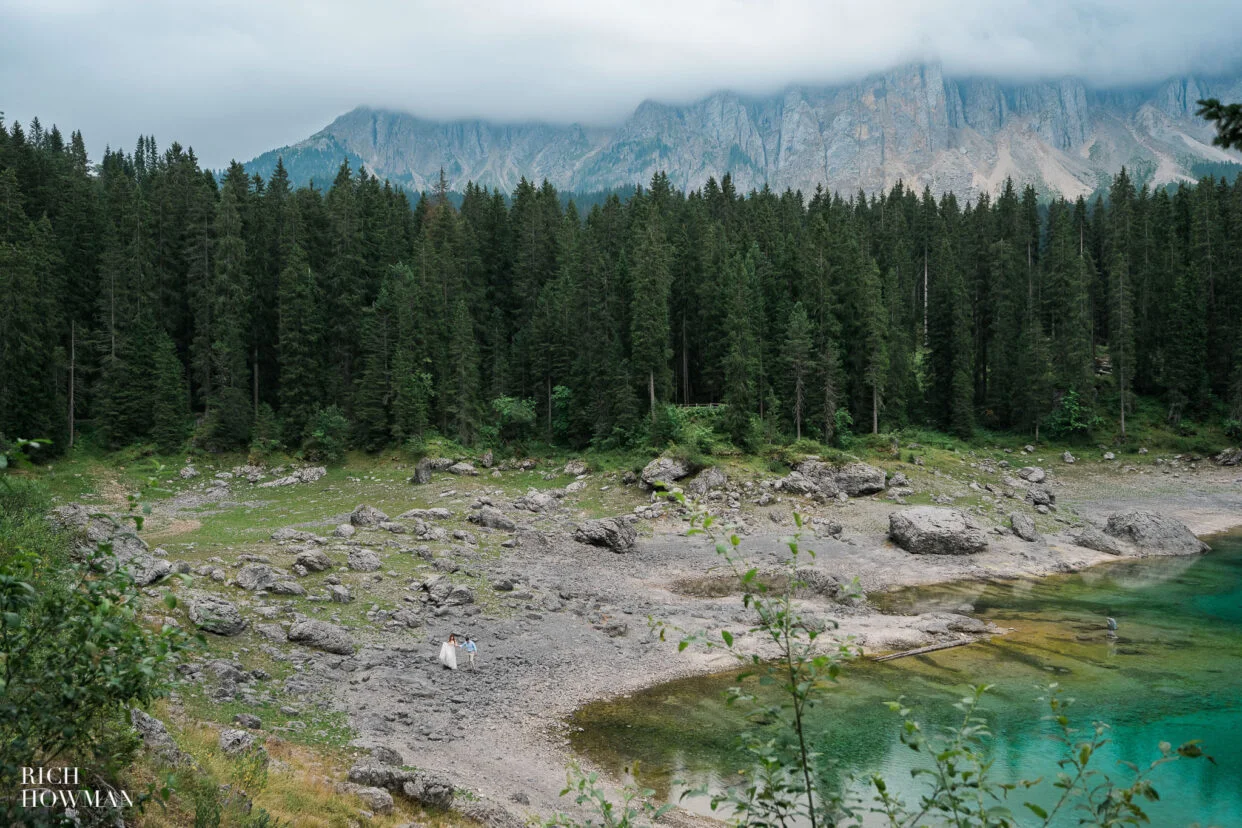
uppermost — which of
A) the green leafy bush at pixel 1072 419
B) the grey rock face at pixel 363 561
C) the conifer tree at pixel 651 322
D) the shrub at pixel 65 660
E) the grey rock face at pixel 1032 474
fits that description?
the conifer tree at pixel 651 322

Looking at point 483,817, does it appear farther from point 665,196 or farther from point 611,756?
point 665,196

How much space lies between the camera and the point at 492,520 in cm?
3903

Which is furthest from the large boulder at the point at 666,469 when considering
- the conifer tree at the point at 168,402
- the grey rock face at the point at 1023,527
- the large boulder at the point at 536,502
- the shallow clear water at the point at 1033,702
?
the conifer tree at the point at 168,402

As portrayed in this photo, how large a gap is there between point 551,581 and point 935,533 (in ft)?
70.0

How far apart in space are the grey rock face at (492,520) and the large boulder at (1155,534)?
35180 millimetres

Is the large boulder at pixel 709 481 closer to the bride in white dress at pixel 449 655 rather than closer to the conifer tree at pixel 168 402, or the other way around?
the bride in white dress at pixel 449 655

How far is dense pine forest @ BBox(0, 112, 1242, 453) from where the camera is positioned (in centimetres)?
5706

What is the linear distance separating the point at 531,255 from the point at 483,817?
61796 mm

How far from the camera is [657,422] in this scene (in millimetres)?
52719

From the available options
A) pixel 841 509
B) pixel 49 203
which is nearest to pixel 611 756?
pixel 841 509

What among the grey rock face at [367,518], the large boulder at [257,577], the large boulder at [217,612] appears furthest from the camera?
the grey rock face at [367,518]

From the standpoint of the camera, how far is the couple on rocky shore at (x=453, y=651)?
2336cm

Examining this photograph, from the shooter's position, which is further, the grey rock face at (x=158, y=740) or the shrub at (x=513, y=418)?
the shrub at (x=513, y=418)

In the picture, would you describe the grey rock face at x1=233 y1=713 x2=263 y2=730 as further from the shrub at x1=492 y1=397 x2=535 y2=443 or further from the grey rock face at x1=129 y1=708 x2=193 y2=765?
the shrub at x1=492 y1=397 x2=535 y2=443
